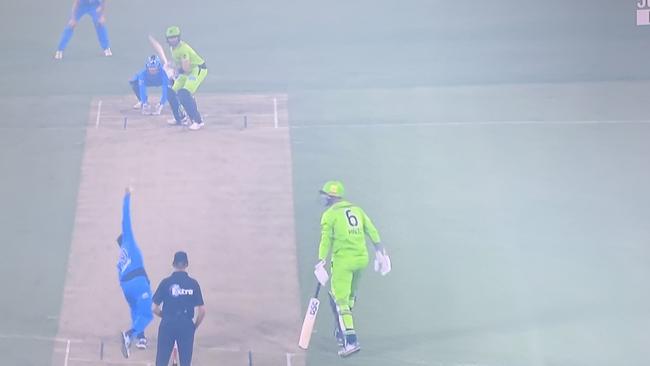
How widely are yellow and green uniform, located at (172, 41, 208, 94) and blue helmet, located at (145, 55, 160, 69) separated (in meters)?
0.17

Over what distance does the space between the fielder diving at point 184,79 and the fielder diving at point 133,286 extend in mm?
1422

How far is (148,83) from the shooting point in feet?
39.2

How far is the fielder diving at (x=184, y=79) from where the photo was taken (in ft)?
38.6

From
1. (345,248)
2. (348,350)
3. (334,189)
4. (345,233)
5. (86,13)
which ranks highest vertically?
(86,13)

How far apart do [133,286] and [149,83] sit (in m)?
2.40

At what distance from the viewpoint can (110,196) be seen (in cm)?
1123

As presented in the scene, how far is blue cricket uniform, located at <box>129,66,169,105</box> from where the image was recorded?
11.9 metres

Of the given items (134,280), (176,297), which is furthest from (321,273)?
(134,280)

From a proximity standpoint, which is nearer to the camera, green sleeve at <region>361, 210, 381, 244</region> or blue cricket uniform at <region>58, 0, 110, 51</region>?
green sleeve at <region>361, 210, 381, 244</region>

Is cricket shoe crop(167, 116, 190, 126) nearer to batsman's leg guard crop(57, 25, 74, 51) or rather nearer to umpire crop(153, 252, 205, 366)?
batsman's leg guard crop(57, 25, 74, 51)

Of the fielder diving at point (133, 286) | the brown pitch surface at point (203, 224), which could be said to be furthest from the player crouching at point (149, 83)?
the fielder diving at point (133, 286)

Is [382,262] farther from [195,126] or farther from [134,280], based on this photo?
[195,126]

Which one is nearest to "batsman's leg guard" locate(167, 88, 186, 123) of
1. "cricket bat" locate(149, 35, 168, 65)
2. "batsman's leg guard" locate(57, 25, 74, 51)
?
"cricket bat" locate(149, 35, 168, 65)

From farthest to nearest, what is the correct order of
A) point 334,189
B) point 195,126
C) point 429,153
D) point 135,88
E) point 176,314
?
point 135,88 → point 195,126 → point 429,153 → point 334,189 → point 176,314
